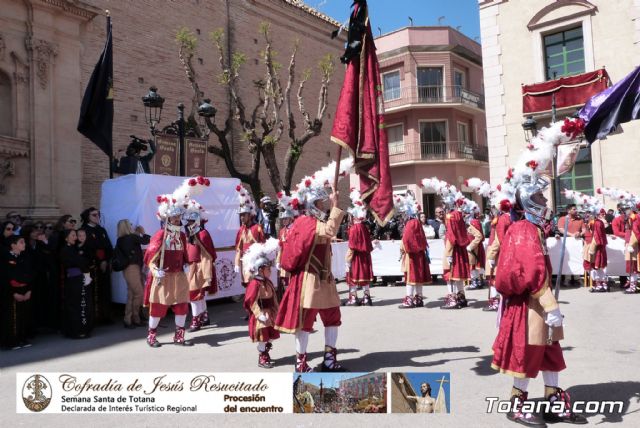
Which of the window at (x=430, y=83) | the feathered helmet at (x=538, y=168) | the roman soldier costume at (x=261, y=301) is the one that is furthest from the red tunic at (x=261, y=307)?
the window at (x=430, y=83)

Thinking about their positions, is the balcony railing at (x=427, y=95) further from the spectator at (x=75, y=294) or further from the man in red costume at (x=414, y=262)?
the spectator at (x=75, y=294)

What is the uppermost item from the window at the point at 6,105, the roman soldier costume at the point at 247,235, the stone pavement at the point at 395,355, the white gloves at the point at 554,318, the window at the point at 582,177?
the window at the point at 6,105

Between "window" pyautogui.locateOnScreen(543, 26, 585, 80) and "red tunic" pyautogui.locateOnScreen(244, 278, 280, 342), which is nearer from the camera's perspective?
"red tunic" pyautogui.locateOnScreen(244, 278, 280, 342)

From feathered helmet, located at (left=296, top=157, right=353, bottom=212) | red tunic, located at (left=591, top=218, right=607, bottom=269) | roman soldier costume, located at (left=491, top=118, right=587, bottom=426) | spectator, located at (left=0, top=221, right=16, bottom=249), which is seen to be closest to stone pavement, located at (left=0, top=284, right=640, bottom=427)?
roman soldier costume, located at (left=491, top=118, right=587, bottom=426)

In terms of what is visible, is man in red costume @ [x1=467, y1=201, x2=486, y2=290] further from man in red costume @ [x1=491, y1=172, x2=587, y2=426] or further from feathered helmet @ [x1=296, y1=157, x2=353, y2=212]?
man in red costume @ [x1=491, y1=172, x2=587, y2=426]

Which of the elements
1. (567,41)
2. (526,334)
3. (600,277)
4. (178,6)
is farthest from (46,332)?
(567,41)

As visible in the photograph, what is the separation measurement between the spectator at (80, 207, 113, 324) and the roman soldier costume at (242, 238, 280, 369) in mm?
4157

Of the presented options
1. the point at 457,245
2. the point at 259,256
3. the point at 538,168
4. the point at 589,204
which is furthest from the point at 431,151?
the point at 538,168

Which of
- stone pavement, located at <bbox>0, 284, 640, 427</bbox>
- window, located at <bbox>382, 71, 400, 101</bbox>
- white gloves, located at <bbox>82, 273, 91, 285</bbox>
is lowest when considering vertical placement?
stone pavement, located at <bbox>0, 284, 640, 427</bbox>

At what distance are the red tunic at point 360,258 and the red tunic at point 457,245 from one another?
5.40ft

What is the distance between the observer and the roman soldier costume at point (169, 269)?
23.7 feet

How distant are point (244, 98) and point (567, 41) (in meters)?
13.5

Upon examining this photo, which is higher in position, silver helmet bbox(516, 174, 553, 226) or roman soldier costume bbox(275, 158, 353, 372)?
silver helmet bbox(516, 174, 553, 226)

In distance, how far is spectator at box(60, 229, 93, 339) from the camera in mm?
8289
